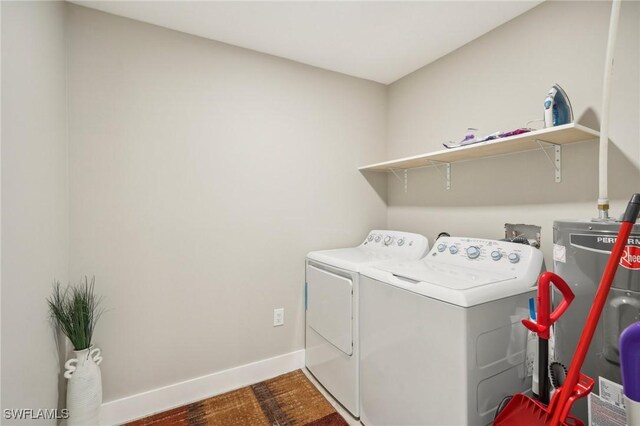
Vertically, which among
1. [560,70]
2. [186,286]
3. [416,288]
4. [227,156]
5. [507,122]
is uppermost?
[560,70]

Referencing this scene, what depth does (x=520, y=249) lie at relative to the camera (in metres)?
1.44

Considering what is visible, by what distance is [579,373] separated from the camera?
926 millimetres

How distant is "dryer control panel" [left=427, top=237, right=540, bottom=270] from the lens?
142cm

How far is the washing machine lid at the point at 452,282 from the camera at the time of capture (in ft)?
3.69

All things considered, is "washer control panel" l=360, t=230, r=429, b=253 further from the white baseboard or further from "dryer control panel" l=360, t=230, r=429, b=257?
the white baseboard

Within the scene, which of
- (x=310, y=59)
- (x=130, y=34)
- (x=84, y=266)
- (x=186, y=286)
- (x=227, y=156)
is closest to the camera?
(x=84, y=266)

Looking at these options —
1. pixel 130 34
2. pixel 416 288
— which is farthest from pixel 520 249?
pixel 130 34

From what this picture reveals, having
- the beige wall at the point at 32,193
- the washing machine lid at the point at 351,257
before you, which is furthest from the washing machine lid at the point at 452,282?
the beige wall at the point at 32,193

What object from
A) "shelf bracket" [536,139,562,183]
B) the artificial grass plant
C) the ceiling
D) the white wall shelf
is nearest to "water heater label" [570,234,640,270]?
the white wall shelf

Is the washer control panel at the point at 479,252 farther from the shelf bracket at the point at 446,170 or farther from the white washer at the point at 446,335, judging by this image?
the shelf bracket at the point at 446,170

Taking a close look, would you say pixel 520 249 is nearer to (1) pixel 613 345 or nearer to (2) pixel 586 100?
(1) pixel 613 345

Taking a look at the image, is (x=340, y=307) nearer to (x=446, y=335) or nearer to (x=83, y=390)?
(x=446, y=335)

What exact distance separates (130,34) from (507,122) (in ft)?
7.74

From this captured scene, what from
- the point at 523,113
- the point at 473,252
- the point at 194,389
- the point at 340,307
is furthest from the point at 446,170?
the point at 194,389
